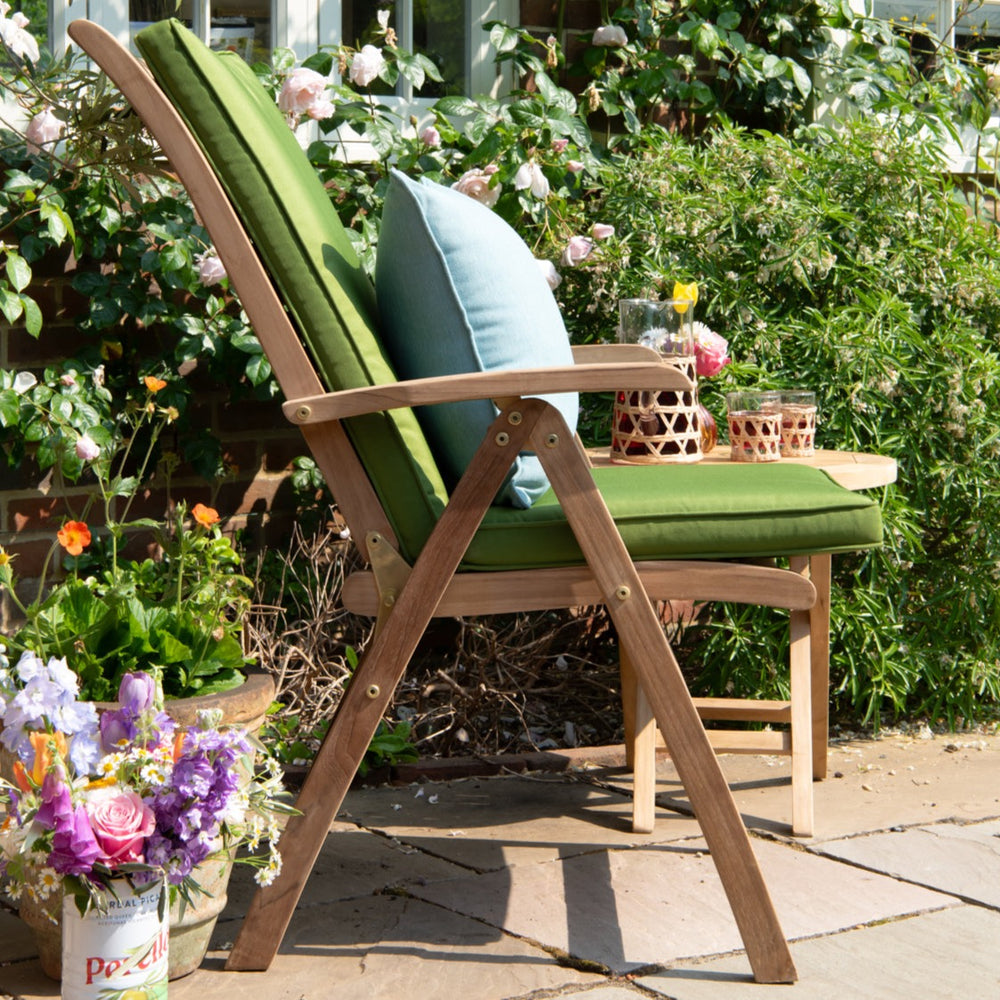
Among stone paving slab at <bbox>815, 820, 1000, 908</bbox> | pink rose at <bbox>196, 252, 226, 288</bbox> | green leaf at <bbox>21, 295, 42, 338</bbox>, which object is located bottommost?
stone paving slab at <bbox>815, 820, 1000, 908</bbox>

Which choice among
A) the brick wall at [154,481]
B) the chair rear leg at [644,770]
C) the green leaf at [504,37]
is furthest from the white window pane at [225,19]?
the chair rear leg at [644,770]

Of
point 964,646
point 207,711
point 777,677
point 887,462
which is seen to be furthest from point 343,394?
point 964,646

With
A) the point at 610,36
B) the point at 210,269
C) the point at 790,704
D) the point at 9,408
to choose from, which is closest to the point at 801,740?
the point at 790,704

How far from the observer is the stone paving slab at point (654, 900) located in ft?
7.31

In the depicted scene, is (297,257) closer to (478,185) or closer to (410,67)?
(478,185)

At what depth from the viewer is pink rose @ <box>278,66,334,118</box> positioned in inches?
129

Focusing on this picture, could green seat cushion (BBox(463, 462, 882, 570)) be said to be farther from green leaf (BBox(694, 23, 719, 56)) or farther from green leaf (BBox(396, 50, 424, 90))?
green leaf (BBox(694, 23, 719, 56))

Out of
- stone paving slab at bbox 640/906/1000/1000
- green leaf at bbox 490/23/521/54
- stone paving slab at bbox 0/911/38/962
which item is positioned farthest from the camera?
green leaf at bbox 490/23/521/54

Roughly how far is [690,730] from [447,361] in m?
0.64

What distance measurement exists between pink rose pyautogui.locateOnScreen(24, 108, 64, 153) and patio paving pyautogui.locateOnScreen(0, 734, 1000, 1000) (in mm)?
1571

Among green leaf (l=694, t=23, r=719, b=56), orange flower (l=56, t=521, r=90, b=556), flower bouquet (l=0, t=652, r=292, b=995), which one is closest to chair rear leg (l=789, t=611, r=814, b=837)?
flower bouquet (l=0, t=652, r=292, b=995)

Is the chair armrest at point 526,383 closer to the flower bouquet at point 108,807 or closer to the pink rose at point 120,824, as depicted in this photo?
the flower bouquet at point 108,807

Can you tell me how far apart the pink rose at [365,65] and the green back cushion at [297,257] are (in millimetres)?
1345

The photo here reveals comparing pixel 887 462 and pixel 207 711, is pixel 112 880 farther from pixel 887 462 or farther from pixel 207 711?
pixel 887 462
